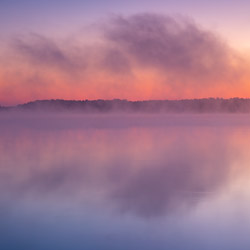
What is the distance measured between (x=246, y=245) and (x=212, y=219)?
0.79 metres

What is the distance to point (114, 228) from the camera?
3.92 metres

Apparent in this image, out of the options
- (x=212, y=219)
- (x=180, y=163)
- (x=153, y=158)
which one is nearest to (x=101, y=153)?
(x=153, y=158)

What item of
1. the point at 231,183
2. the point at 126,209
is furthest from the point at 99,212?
the point at 231,183

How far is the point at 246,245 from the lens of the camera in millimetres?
3455

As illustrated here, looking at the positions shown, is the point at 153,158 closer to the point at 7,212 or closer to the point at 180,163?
the point at 180,163

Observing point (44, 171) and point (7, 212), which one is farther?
point (44, 171)

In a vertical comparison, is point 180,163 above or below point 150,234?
above

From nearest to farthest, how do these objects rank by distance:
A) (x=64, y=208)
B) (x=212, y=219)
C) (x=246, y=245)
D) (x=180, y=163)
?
(x=246, y=245), (x=212, y=219), (x=64, y=208), (x=180, y=163)

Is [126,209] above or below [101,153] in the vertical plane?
below

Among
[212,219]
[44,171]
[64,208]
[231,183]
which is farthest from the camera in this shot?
[44,171]

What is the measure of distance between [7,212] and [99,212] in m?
1.30

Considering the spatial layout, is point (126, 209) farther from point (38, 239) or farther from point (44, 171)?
point (44, 171)

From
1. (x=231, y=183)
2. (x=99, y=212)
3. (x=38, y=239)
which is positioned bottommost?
(x=38, y=239)

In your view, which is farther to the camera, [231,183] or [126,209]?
[231,183]
